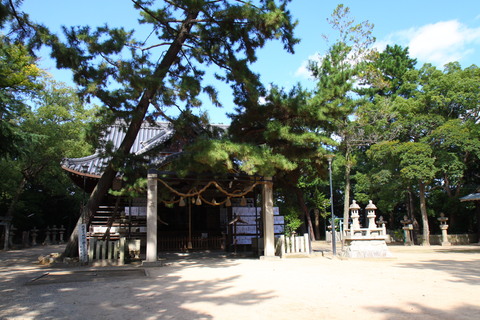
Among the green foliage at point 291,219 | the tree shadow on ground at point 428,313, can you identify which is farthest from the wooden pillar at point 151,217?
the green foliage at point 291,219

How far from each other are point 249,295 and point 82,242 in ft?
23.4

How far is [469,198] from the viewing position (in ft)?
72.3

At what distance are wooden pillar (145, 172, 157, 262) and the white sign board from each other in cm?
192

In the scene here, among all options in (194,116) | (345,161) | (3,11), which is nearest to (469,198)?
(345,161)

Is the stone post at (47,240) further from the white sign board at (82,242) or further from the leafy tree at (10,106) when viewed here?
the white sign board at (82,242)

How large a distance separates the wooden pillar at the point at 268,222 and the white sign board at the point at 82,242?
19.1ft

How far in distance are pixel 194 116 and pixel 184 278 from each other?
212 inches

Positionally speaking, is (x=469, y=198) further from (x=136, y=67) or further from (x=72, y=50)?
(x=72, y=50)

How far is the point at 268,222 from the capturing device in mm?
12594

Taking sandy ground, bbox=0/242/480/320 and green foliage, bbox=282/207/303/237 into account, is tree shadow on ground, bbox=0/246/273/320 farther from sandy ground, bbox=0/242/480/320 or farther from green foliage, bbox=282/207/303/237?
green foliage, bbox=282/207/303/237

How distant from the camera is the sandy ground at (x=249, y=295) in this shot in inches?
186

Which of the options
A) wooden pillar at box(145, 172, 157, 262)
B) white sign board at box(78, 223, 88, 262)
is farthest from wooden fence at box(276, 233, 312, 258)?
white sign board at box(78, 223, 88, 262)

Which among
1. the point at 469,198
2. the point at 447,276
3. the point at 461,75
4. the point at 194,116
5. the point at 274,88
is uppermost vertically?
the point at 461,75

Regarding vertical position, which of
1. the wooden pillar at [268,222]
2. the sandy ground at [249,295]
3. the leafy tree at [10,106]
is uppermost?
the leafy tree at [10,106]
